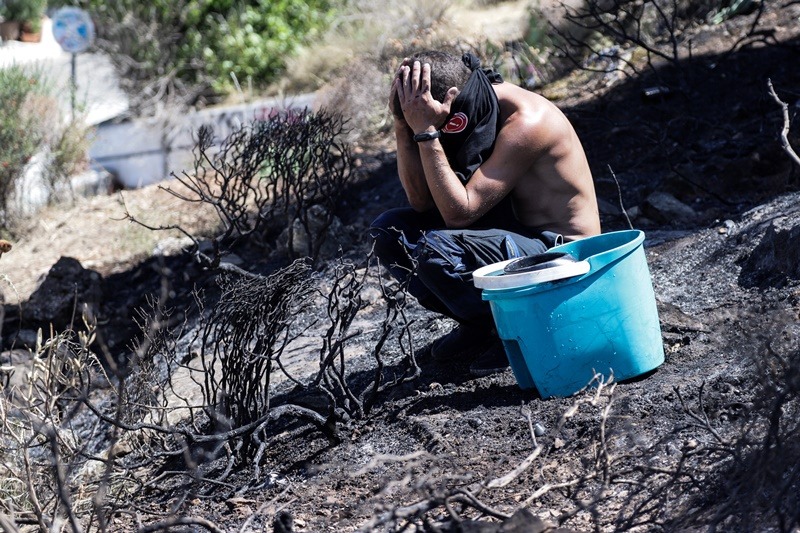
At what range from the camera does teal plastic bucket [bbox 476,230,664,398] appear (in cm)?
329

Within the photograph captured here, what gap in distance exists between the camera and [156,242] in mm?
7918

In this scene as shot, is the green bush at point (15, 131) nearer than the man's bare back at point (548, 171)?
No

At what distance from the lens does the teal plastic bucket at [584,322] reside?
329 cm

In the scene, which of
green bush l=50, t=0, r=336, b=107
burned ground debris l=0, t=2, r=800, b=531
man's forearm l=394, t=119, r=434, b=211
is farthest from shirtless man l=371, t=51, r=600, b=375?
green bush l=50, t=0, r=336, b=107

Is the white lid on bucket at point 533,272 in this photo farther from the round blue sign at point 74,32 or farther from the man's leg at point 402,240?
the round blue sign at point 74,32

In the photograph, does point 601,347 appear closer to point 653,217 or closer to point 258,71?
point 653,217

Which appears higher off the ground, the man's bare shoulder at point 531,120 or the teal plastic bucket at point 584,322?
the man's bare shoulder at point 531,120

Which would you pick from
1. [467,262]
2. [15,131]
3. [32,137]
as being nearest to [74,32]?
[32,137]

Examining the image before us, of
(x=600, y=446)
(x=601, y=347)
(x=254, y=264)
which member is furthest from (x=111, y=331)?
(x=600, y=446)

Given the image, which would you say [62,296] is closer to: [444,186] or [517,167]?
[444,186]

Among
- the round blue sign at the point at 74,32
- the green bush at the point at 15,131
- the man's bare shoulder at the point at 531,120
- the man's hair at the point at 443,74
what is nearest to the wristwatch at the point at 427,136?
the man's hair at the point at 443,74

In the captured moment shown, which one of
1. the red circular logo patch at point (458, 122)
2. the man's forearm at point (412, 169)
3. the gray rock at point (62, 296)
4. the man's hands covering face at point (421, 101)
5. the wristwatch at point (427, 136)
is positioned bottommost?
the gray rock at point (62, 296)

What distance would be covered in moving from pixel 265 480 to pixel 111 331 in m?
3.43

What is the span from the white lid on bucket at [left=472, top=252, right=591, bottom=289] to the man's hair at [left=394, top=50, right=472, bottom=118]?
0.75 meters
